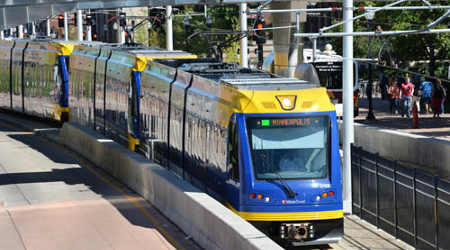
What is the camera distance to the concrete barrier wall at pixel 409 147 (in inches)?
989

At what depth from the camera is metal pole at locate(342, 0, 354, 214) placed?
2056 cm

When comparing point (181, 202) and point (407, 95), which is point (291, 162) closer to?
point (181, 202)

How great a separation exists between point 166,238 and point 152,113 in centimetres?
924

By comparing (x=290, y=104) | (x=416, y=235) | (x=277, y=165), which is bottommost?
(x=416, y=235)

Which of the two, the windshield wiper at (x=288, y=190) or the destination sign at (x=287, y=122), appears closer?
the windshield wiper at (x=288, y=190)

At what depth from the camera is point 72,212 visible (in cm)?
1889

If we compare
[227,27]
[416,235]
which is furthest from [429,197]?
[227,27]

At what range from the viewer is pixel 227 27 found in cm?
8888

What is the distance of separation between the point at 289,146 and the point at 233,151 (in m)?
0.99

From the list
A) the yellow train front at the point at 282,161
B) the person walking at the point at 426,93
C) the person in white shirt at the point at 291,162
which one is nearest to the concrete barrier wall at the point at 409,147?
the yellow train front at the point at 282,161

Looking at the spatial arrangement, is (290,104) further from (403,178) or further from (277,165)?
(403,178)

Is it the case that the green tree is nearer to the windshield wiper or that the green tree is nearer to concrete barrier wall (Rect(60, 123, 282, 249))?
concrete barrier wall (Rect(60, 123, 282, 249))

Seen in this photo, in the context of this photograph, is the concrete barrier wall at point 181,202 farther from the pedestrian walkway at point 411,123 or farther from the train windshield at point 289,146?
the pedestrian walkway at point 411,123

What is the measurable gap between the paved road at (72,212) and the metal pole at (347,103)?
14.5ft
